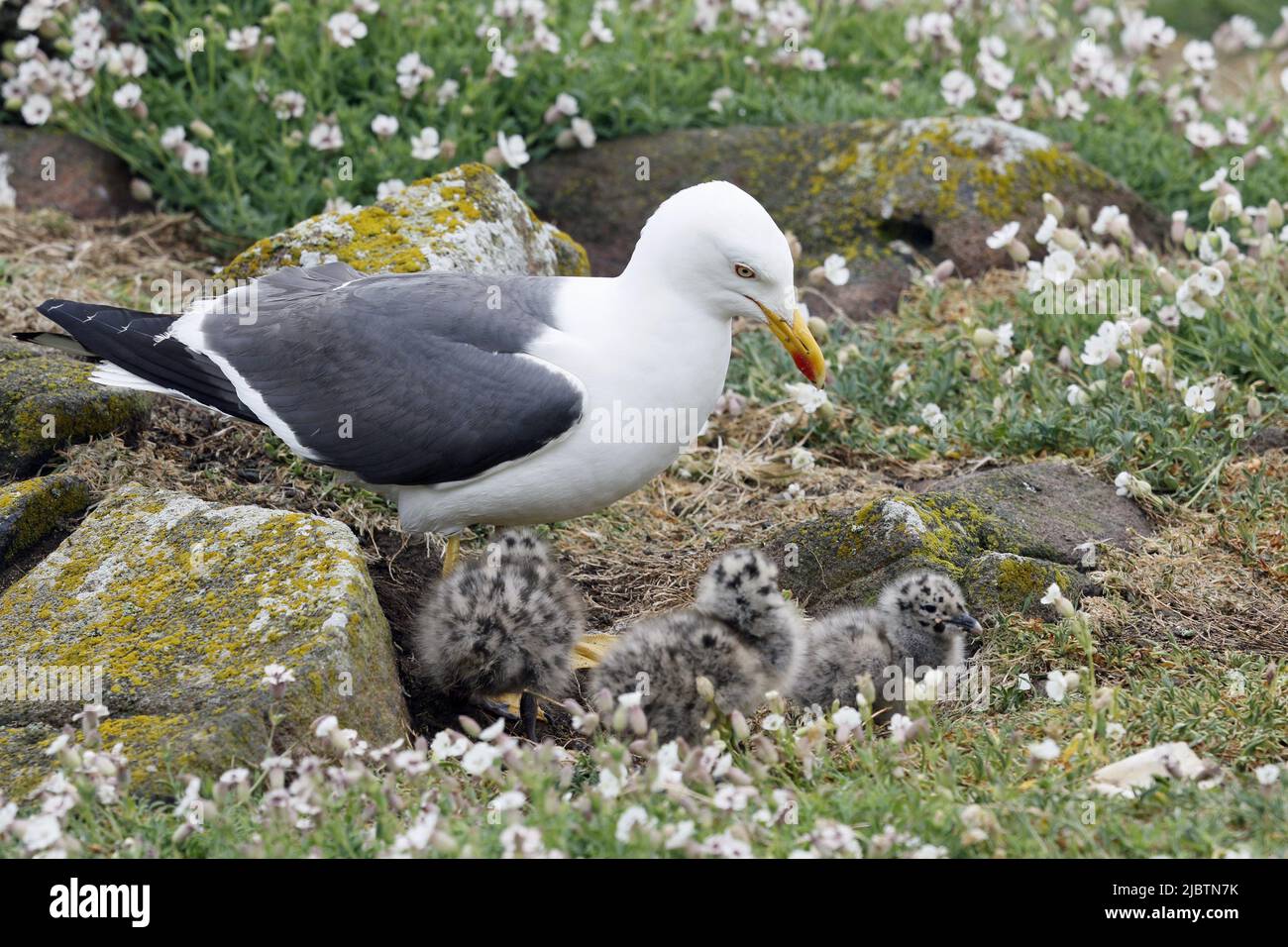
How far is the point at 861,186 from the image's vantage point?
744 cm

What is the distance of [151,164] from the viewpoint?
24.8ft

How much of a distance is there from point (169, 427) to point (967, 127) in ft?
13.8

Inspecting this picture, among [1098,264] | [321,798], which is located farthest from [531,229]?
[321,798]

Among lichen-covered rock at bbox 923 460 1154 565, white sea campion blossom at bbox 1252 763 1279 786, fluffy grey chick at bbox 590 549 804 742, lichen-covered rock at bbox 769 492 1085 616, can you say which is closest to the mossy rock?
lichen-covered rock at bbox 769 492 1085 616

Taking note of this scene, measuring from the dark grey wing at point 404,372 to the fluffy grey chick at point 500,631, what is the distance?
0.38m

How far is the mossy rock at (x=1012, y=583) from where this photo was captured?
4559 mm

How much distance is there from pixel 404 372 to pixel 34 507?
1217 mm

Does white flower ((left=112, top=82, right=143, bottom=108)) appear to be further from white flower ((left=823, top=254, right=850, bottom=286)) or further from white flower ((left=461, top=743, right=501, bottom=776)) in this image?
white flower ((left=461, top=743, right=501, bottom=776))

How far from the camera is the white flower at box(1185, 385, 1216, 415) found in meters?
5.29

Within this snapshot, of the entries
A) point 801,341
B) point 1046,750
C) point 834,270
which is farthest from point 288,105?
point 1046,750

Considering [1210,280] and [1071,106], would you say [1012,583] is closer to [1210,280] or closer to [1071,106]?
[1210,280]

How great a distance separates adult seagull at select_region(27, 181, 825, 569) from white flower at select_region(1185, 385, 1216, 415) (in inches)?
62.1

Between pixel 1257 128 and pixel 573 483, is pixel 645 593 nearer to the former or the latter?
pixel 573 483

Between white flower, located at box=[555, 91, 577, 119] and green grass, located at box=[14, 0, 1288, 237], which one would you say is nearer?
green grass, located at box=[14, 0, 1288, 237]
